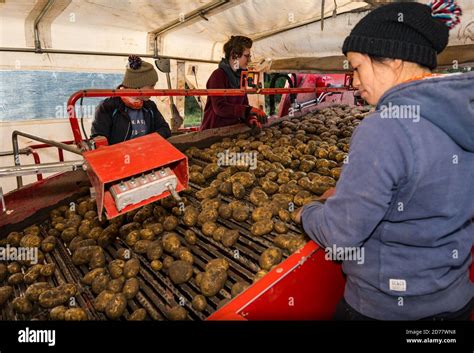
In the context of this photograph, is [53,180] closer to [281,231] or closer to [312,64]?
[281,231]

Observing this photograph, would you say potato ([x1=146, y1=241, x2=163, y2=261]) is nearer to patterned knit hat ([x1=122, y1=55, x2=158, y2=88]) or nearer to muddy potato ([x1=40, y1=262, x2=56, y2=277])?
muddy potato ([x1=40, y1=262, x2=56, y2=277])

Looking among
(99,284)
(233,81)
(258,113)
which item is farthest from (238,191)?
(233,81)

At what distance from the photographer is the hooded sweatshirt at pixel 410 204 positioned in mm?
1059

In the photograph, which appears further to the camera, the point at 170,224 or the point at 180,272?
the point at 170,224

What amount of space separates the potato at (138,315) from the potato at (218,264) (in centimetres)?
41

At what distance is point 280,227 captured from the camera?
2143 mm

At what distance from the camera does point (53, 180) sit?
287 cm

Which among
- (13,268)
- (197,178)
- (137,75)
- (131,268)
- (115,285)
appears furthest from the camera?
(137,75)

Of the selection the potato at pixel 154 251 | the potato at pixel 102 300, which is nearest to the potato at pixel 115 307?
the potato at pixel 102 300

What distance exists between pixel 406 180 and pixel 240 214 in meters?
1.39

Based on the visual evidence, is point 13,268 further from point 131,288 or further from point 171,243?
point 171,243

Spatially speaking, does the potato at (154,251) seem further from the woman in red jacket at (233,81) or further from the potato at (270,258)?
the woman in red jacket at (233,81)

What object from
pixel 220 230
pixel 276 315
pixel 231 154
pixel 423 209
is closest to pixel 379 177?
pixel 423 209

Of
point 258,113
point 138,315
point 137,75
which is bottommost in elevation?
point 138,315
